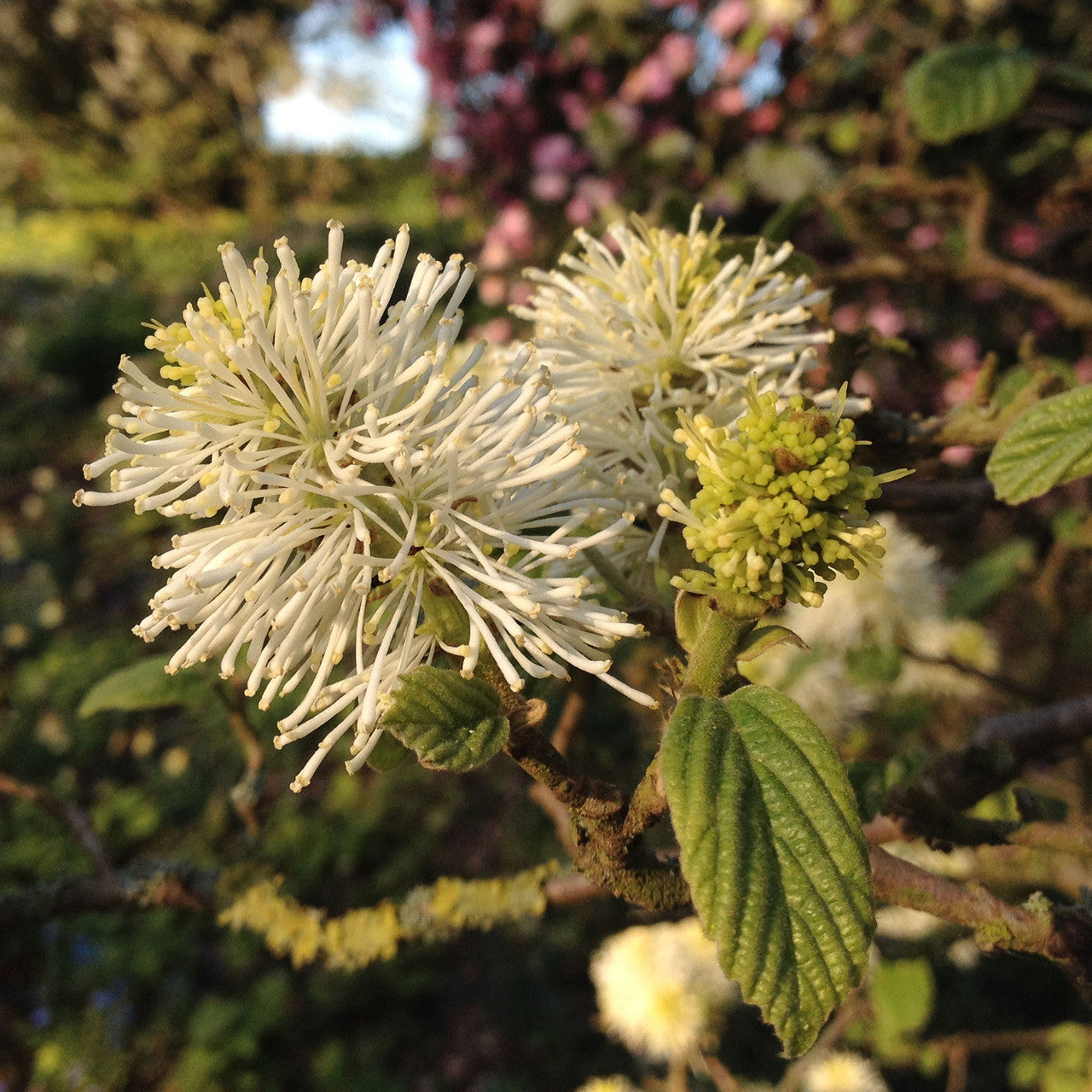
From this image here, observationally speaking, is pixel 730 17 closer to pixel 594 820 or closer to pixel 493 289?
pixel 493 289

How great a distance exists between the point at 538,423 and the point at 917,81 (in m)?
1.42

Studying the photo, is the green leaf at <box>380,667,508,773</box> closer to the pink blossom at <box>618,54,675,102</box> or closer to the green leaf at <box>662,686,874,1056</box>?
the green leaf at <box>662,686,874,1056</box>

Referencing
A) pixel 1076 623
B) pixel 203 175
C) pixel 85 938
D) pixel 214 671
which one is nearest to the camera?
pixel 214 671

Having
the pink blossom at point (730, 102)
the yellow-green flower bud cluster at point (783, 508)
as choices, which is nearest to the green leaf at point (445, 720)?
the yellow-green flower bud cluster at point (783, 508)

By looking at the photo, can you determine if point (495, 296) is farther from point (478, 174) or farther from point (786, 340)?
point (786, 340)

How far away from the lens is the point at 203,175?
1266 cm

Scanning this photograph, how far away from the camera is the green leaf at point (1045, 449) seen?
24.1 inches

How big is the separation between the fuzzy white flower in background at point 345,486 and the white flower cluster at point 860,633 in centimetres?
100

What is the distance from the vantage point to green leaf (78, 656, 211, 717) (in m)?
0.91

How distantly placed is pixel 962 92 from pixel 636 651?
1.24 meters

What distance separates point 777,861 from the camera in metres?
0.47

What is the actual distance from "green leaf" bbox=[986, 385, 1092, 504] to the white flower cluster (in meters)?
0.82

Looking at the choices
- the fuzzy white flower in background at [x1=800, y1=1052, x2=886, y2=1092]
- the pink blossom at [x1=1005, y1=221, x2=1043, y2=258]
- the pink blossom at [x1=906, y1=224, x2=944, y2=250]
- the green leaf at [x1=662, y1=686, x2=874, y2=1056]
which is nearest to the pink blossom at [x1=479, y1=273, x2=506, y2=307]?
the pink blossom at [x1=906, y1=224, x2=944, y2=250]

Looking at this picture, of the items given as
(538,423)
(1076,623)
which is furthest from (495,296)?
(538,423)
